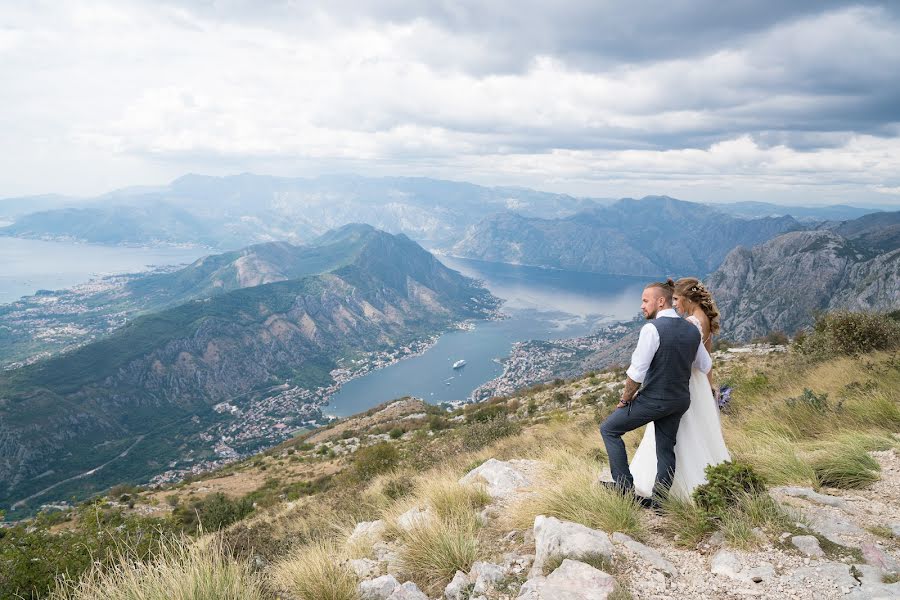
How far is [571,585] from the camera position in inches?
145

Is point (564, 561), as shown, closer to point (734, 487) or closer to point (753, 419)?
point (734, 487)

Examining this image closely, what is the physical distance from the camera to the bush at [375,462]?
13.9m

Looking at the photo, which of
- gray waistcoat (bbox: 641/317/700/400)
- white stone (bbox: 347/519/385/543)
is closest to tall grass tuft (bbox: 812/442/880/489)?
gray waistcoat (bbox: 641/317/700/400)

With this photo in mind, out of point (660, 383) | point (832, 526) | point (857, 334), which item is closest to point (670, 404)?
point (660, 383)

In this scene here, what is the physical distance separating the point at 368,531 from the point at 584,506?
3.07 meters

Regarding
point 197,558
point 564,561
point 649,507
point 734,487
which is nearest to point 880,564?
point 734,487

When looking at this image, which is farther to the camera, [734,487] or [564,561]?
[734,487]

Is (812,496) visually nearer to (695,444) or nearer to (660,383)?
(695,444)

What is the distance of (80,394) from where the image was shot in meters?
115

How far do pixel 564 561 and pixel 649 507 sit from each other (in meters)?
1.83

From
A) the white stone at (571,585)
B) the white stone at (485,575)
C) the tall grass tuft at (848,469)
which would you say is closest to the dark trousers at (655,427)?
the white stone at (571,585)

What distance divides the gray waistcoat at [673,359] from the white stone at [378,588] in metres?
3.31

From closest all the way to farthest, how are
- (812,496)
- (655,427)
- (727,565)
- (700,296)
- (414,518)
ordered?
(727,565) < (812,496) < (655,427) < (700,296) < (414,518)

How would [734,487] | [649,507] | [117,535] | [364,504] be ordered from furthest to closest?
[364,504] < [117,535] < [649,507] < [734,487]
